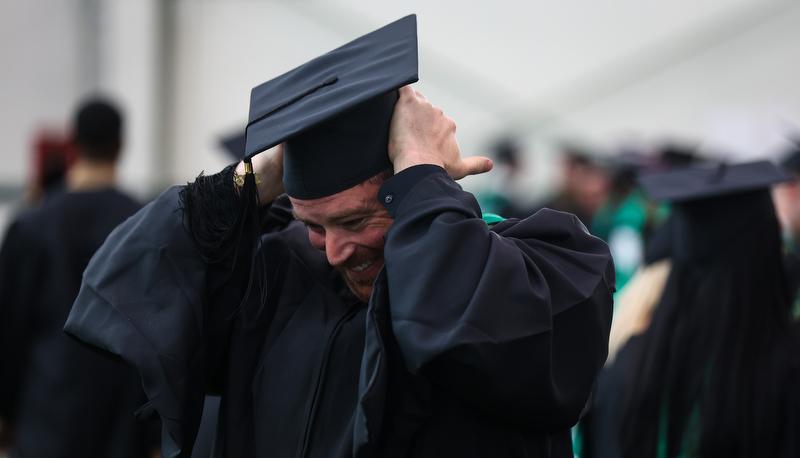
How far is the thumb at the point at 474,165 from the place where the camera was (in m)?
1.60

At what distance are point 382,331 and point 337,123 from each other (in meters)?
0.44

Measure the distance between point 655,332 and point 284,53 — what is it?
679 cm

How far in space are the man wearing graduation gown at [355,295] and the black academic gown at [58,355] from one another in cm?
169

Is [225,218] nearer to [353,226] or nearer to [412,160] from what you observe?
[353,226]

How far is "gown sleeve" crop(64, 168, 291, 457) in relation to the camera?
1588 millimetres

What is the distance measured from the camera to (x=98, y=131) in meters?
3.48

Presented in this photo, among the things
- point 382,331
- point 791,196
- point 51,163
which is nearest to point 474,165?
point 382,331

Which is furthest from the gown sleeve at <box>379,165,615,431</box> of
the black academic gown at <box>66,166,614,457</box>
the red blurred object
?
the red blurred object

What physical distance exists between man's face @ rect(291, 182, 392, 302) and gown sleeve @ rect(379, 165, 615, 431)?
0.11 metres

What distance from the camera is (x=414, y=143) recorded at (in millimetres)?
1520

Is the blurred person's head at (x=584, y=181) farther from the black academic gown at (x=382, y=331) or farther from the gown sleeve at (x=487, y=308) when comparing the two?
the gown sleeve at (x=487, y=308)

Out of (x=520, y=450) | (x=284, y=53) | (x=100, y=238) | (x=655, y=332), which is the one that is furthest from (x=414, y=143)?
(x=284, y=53)

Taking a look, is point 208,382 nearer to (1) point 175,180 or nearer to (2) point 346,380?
(2) point 346,380

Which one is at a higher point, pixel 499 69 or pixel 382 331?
pixel 499 69
